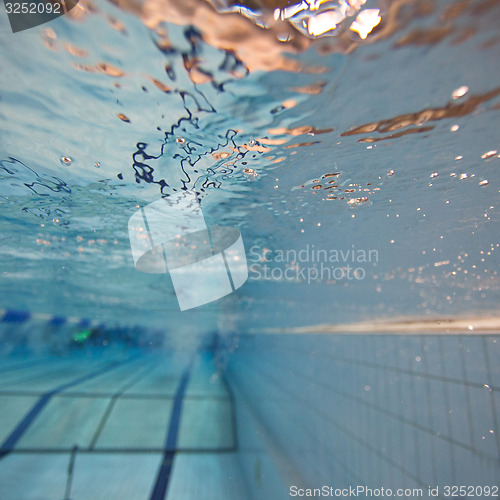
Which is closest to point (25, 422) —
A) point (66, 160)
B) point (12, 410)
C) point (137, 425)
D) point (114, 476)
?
point (12, 410)

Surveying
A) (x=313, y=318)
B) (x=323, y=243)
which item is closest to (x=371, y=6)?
(x=323, y=243)

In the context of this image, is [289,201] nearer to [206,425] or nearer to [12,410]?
[206,425]

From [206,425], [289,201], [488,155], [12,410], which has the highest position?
[289,201]

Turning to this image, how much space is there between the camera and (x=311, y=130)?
4328 mm

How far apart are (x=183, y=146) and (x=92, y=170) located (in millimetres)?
2121

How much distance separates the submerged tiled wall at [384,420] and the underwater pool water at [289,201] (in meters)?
0.04

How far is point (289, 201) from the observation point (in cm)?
652

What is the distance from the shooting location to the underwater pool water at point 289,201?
9.98ft

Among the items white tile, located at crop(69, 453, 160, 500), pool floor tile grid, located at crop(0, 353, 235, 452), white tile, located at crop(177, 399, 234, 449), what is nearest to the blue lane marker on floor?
pool floor tile grid, located at crop(0, 353, 235, 452)

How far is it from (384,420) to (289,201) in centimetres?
461

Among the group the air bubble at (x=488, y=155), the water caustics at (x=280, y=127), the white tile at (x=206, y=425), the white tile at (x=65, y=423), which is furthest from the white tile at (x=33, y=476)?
the air bubble at (x=488, y=155)

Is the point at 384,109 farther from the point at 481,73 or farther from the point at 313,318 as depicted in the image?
the point at 313,318

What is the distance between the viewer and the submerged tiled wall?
4.02 meters

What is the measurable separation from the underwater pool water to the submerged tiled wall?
4cm
